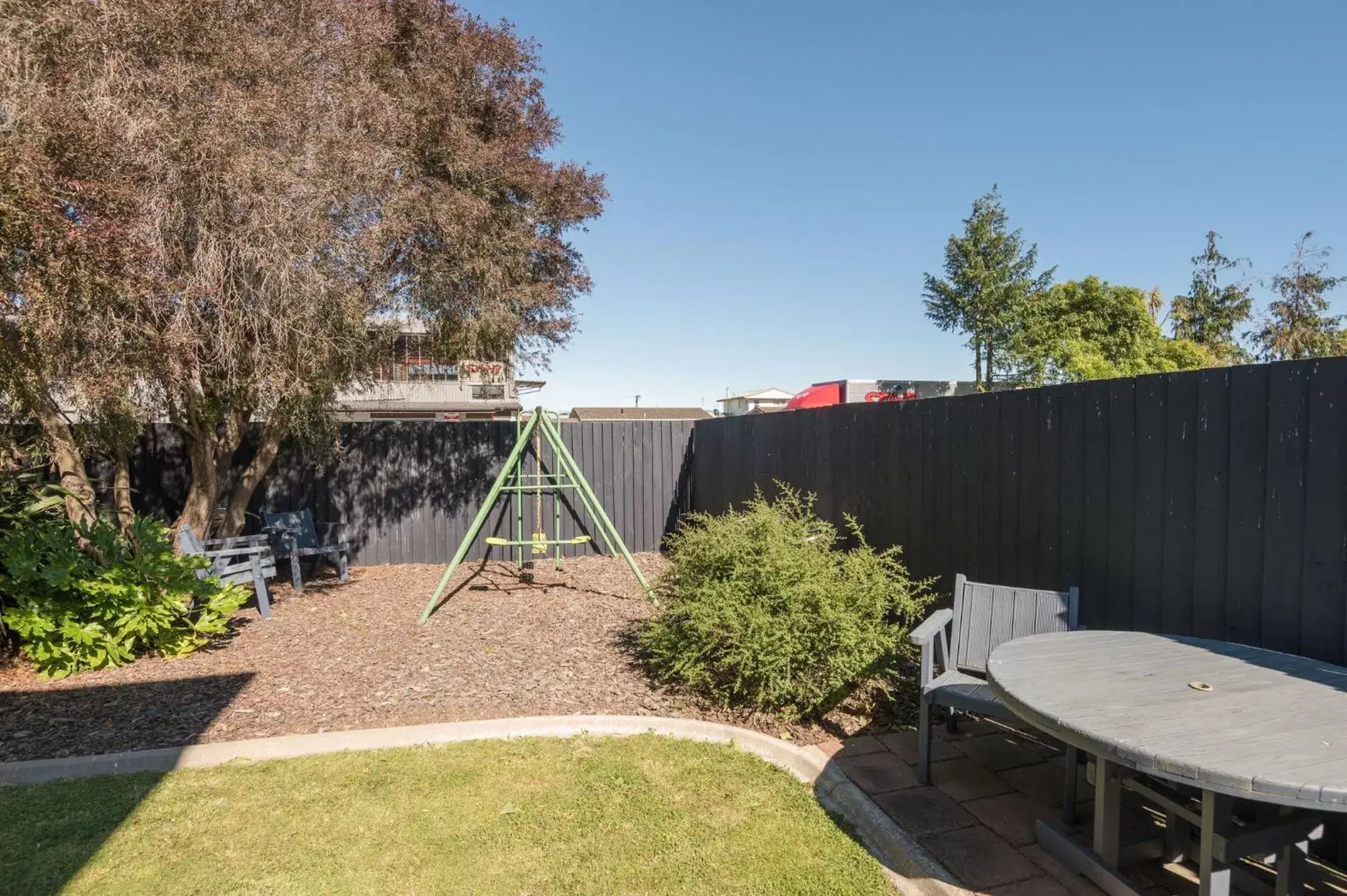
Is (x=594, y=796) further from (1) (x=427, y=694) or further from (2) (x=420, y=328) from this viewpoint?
(2) (x=420, y=328)

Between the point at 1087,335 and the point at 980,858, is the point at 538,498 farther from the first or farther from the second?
the point at 1087,335

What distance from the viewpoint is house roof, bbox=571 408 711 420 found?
43.4 m

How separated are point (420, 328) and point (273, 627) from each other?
114 inches

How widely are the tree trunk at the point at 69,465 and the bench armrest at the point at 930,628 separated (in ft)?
17.9

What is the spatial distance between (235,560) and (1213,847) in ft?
23.6

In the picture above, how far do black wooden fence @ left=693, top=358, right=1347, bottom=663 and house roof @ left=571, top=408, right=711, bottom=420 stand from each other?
37262 mm

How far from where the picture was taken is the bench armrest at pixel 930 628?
299 cm

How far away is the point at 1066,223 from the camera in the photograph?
70.8 feet

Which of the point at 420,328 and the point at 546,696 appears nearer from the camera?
the point at 546,696

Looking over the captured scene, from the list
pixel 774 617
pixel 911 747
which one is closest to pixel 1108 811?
pixel 911 747

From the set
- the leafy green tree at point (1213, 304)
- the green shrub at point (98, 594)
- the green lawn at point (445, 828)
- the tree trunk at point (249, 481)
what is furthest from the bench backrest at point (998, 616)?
the leafy green tree at point (1213, 304)

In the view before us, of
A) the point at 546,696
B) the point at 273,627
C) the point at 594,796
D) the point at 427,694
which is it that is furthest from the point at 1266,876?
the point at 273,627

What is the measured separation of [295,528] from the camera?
7.48 m

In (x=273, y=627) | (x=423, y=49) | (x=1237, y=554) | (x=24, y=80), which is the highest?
(x=423, y=49)
